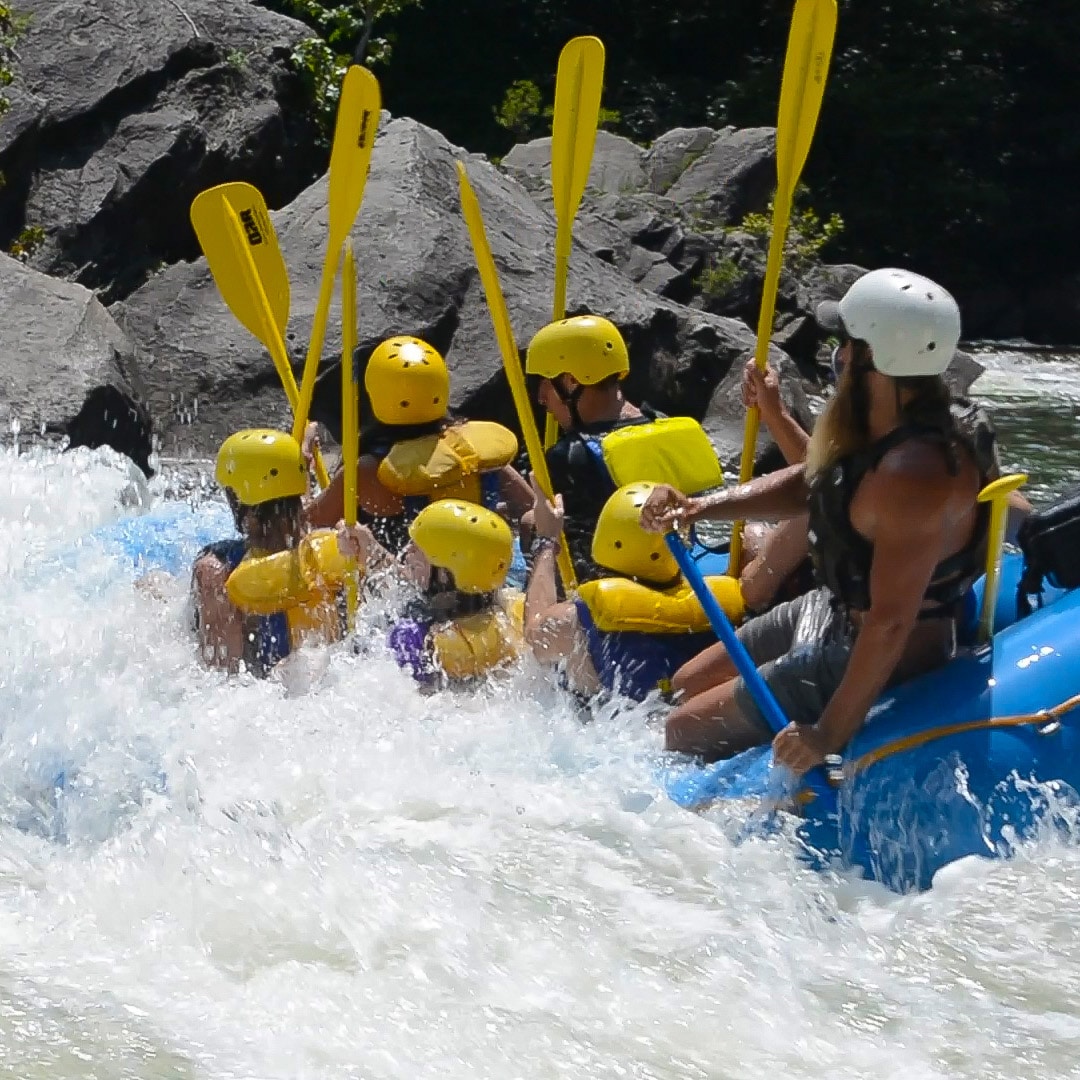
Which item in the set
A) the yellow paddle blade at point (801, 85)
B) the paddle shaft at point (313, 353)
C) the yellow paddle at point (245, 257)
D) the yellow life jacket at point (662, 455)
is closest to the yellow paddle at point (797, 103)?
the yellow paddle blade at point (801, 85)

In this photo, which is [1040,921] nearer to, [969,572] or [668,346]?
[969,572]

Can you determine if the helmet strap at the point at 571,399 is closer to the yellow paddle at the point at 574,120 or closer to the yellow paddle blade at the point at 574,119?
the yellow paddle at the point at 574,120

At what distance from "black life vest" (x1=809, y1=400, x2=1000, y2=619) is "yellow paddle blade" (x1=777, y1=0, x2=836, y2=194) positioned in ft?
4.83

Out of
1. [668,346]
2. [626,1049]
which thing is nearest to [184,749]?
[626,1049]

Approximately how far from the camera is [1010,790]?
10.8 feet

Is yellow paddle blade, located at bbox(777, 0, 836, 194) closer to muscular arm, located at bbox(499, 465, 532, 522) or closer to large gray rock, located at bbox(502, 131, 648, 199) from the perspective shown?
muscular arm, located at bbox(499, 465, 532, 522)

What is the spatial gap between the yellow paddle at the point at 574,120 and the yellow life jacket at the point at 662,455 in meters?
0.98

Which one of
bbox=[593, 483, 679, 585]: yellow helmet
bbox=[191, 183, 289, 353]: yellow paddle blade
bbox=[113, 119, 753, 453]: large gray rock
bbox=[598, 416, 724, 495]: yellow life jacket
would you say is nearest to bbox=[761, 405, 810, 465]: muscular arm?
bbox=[598, 416, 724, 495]: yellow life jacket

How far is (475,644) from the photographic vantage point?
4.07 metres

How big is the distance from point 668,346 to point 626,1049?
679 centimetres

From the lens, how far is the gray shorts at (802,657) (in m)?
3.36

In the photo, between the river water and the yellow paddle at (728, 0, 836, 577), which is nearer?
the river water

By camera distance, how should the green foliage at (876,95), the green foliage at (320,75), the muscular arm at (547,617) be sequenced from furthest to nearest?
1. the green foliage at (876,95)
2. the green foliage at (320,75)
3. the muscular arm at (547,617)

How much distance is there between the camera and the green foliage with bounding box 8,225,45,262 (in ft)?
32.8
